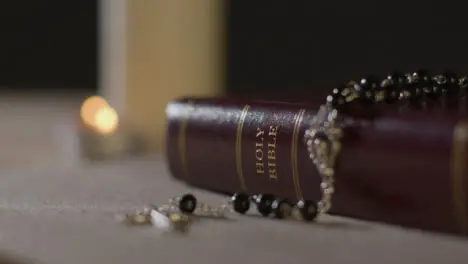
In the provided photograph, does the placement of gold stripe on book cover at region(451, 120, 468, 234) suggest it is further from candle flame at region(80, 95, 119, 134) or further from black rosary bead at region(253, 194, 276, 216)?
candle flame at region(80, 95, 119, 134)

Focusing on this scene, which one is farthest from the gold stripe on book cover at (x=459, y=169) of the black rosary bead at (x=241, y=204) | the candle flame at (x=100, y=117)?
the candle flame at (x=100, y=117)

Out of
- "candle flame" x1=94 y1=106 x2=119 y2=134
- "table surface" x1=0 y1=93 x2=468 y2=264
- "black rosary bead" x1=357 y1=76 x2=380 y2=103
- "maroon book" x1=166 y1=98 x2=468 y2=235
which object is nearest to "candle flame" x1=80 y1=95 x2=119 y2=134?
"candle flame" x1=94 y1=106 x2=119 y2=134

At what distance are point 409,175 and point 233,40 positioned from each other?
87cm

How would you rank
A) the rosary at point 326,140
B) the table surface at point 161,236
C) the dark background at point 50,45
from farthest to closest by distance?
the dark background at point 50,45, the rosary at point 326,140, the table surface at point 161,236

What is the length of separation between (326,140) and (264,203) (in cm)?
9

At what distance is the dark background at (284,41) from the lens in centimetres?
129

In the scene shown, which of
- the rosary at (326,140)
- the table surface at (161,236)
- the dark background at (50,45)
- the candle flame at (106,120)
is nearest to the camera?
the table surface at (161,236)

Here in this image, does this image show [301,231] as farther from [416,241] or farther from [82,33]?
[82,33]

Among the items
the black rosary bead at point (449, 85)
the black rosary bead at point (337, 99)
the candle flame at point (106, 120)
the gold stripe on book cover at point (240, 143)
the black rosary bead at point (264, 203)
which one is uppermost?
the black rosary bead at point (449, 85)

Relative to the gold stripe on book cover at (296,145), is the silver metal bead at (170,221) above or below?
below

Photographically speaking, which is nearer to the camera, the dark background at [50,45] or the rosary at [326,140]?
the rosary at [326,140]

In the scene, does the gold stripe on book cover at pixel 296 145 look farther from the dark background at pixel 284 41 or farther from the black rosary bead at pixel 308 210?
the dark background at pixel 284 41

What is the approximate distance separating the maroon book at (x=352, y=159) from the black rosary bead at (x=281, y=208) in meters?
0.02

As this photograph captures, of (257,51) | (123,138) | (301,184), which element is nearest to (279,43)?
(257,51)
